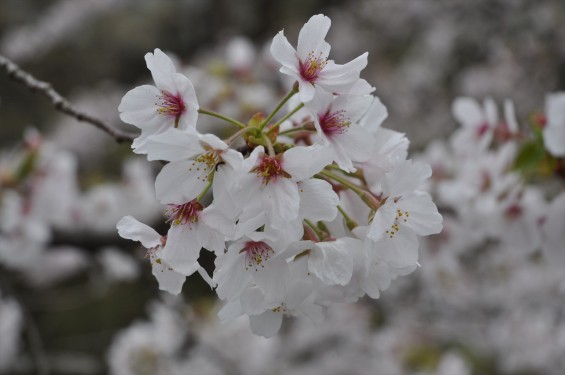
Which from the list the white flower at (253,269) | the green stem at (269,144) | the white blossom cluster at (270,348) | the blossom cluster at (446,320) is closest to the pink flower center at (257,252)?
the white flower at (253,269)

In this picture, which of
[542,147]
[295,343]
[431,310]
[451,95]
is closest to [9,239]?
[542,147]

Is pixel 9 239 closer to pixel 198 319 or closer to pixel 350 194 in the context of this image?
pixel 198 319

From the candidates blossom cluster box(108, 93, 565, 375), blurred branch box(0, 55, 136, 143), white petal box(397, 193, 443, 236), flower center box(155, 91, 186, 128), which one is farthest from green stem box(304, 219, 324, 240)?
blossom cluster box(108, 93, 565, 375)

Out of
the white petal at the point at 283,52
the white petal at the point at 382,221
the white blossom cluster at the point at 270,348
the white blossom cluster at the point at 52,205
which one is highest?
the white petal at the point at 283,52

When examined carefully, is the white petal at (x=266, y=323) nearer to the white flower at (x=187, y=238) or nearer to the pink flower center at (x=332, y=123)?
the white flower at (x=187, y=238)

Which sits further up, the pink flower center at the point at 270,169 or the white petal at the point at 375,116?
the pink flower center at the point at 270,169

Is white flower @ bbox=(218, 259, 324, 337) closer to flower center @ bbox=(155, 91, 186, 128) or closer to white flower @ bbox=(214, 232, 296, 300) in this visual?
white flower @ bbox=(214, 232, 296, 300)
